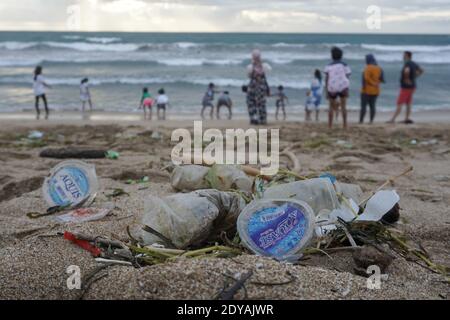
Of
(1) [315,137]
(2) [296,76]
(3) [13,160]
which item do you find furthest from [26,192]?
(2) [296,76]

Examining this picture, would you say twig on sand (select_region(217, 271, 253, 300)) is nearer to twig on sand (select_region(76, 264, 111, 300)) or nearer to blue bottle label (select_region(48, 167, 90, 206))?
twig on sand (select_region(76, 264, 111, 300))

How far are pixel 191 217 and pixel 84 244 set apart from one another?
0.52 m

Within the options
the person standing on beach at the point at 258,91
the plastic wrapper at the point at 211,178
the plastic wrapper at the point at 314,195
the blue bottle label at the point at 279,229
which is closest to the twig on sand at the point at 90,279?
the blue bottle label at the point at 279,229

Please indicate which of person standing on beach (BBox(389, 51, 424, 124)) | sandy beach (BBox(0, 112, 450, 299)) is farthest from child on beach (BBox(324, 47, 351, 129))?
person standing on beach (BBox(389, 51, 424, 124))

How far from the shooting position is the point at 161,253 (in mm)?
2268

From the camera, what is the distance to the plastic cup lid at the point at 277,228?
2277mm

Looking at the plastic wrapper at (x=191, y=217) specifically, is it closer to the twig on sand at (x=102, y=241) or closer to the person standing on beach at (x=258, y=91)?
the twig on sand at (x=102, y=241)

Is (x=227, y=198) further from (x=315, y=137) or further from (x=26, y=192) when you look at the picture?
(x=315, y=137)

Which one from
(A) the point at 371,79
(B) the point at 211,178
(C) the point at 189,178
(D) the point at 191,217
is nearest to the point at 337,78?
(A) the point at 371,79

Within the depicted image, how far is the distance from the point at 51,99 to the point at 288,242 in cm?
1586

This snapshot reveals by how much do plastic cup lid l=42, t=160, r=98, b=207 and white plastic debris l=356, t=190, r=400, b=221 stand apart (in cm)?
172

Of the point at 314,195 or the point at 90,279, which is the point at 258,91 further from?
the point at 90,279

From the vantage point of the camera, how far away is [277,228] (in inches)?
89.4

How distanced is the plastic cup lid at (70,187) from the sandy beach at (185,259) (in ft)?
0.59
